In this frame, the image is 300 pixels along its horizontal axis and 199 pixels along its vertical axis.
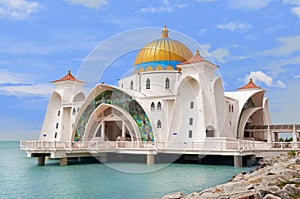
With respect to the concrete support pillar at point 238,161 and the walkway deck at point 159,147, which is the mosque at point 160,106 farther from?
the concrete support pillar at point 238,161

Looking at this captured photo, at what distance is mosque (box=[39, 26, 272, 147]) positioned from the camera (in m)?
25.5

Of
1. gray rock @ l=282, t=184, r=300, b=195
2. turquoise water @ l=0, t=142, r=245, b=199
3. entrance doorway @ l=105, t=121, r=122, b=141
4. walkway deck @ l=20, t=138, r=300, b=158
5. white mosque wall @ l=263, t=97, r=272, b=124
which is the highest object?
white mosque wall @ l=263, t=97, r=272, b=124

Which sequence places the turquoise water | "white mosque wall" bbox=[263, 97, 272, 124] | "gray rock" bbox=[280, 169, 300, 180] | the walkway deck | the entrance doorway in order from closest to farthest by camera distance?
"gray rock" bbox=[280, 169, 300, 180] → the turquoise water → the walkway deck → the entrance doorway → "white mosque wall" bbox=[263, 97, 272, 124]

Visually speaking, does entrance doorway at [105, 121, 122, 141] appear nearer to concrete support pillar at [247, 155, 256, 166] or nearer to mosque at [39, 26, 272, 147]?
mosque at [39, 26, 272, 147]

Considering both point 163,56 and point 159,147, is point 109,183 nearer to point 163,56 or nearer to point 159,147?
point 159,147

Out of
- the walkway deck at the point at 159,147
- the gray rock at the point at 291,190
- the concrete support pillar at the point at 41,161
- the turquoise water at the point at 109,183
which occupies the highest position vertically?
the walkway deck at the point at 159,147

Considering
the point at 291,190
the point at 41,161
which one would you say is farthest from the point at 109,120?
the point at 291,190

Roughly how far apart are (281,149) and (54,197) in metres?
15.8

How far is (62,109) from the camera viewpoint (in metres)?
32.5

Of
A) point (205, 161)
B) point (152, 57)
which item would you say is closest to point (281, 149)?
point (205, 161)

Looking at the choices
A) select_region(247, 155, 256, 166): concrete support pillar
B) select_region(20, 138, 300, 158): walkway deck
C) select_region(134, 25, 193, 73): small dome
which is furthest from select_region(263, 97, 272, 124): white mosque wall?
select_region(247, 155, 256, 166): concrete support pillar

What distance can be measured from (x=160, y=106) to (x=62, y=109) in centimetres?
1064

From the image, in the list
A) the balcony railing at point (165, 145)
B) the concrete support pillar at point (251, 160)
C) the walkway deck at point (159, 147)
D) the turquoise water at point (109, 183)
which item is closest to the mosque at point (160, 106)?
the balcony railing at point (165, 145)

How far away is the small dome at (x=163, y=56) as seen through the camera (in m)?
32.0
